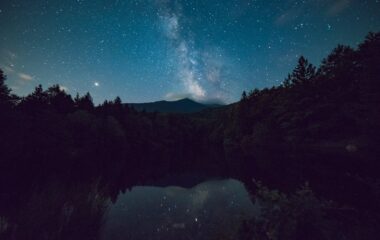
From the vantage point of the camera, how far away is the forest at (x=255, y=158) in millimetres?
6688

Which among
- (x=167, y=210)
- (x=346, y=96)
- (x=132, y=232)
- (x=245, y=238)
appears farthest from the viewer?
(x=346, y=96)

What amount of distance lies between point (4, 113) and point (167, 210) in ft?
72.4

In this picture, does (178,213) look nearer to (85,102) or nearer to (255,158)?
(255,158)

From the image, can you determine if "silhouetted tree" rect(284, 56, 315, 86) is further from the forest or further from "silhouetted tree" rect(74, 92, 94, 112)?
"silhouetted tree" rect(74, 92, 94, 112)

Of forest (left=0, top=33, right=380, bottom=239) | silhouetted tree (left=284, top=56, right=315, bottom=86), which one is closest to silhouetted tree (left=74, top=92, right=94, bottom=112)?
forest (left=0, top=33, right=380, bottom=239)

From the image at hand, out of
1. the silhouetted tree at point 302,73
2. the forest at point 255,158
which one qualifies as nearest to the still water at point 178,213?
the forest at point 255,158

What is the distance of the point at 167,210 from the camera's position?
1262cm

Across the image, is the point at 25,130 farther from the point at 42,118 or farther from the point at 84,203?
the point at 84,203

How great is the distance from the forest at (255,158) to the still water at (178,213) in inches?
41.4

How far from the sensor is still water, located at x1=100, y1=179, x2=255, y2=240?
898 centimetres

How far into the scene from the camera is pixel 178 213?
1192cm

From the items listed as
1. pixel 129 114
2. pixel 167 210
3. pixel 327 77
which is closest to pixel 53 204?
pixel 167 210

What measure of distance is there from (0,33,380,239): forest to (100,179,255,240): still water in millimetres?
1052

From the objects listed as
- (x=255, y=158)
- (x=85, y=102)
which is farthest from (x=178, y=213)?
(x=85, y=102)
